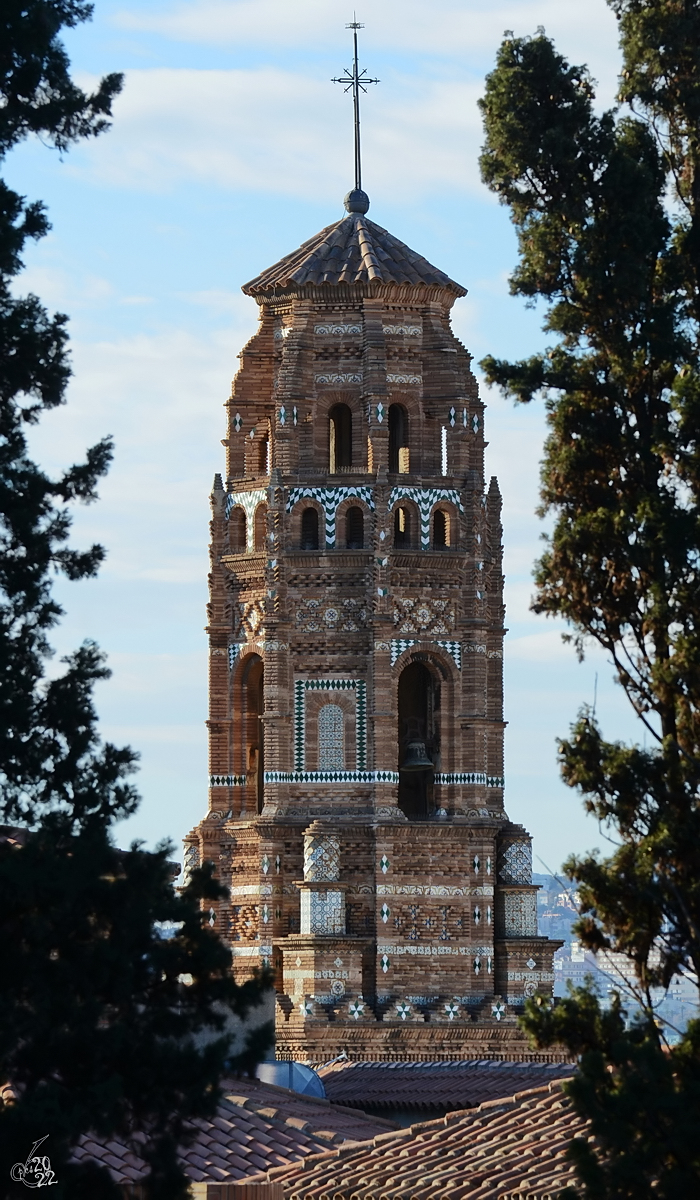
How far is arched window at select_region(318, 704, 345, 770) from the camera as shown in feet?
220

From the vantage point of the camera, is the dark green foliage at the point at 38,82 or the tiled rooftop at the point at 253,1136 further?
the tiled rooftop at the point at 253,1136

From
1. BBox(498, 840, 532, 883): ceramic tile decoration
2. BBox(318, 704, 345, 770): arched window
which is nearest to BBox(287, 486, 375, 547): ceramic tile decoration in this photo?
BBox(318, 704, 345, 770): arched window

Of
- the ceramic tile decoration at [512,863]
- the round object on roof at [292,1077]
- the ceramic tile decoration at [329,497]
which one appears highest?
the ceramic tile decoration at [329,497]

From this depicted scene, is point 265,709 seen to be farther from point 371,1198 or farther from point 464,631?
point 371,1198

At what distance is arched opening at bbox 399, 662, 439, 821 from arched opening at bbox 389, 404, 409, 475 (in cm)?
382

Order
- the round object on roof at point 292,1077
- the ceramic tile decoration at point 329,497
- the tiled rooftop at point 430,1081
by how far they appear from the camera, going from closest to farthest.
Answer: the round object on roof at point 292,1077 < the tiled rooftop at point 430,1081 < the ceramic tile decoration at point 329,497

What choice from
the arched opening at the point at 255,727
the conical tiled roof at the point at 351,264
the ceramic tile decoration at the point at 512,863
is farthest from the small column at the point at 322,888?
the conical tiled roof at the point at 351,264

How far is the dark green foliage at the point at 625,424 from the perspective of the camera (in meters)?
34.5

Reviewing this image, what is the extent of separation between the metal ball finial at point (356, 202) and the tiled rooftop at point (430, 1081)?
17.1 metres

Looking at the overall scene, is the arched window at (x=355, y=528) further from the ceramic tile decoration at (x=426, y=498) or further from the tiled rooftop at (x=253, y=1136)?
the tiled rooftop at (x=253, y=1136)

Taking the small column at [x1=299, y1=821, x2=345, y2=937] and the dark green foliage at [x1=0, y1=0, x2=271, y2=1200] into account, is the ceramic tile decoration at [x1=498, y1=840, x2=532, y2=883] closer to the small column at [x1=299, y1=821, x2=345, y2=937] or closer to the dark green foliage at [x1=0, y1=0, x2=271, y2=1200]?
the small column at [x1=299, y1=821, x2=345, y2=937]

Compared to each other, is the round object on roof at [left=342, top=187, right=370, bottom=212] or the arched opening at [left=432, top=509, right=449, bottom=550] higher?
the round object on roof at [left=342, top=187, right=370, bottom=212]

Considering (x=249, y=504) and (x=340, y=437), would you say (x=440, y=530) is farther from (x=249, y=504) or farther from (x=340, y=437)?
(x=249, y=504)

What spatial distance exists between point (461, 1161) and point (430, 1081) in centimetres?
1825
